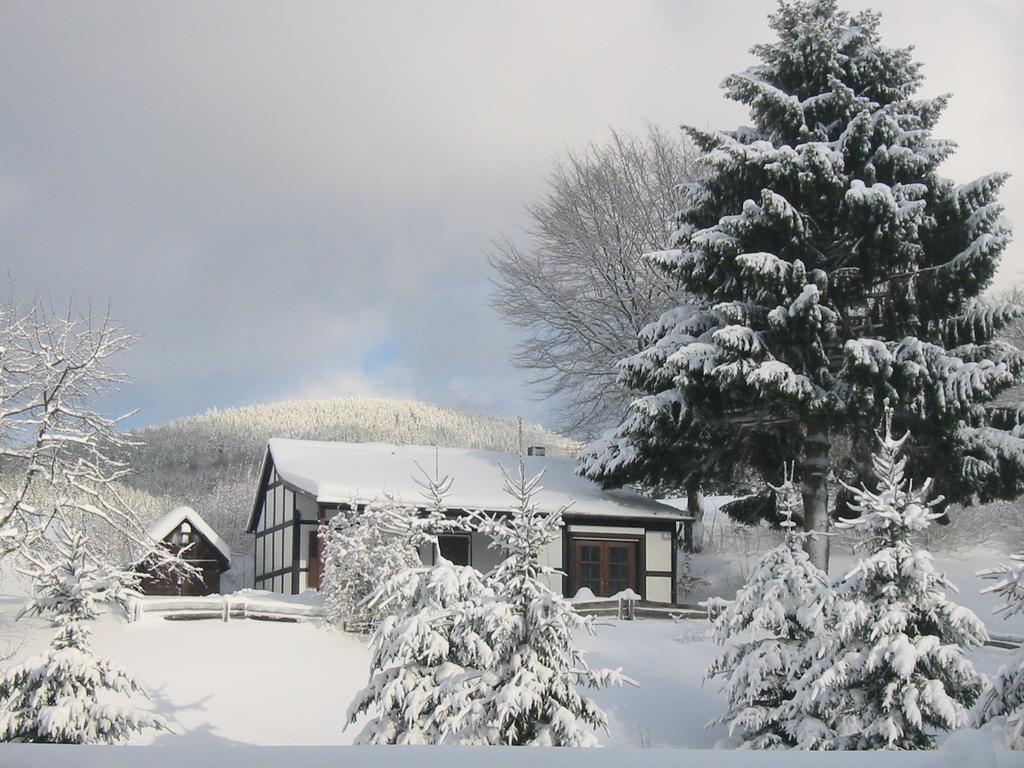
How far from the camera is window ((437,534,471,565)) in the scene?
25.9m

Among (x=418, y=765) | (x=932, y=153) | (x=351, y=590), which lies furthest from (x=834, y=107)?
(x=418, y=765)

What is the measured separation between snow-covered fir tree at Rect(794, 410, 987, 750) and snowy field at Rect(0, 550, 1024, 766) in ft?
7.96

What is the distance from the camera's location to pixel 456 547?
26.1 metres

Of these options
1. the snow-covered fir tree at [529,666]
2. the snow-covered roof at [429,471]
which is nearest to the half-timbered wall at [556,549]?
the snow-covered roof at [429,471]

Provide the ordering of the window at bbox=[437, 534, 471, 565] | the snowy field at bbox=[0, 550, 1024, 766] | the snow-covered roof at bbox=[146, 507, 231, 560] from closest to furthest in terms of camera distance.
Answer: the snowy field at bbox=[0, 550, 1024, 766] → the window at bbox=[437, 534, 471, 565] → the snow-covered roof at bbox=[146, 507, 231, 560]

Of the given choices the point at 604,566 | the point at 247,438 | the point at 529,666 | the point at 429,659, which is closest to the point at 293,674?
the point at 429,659

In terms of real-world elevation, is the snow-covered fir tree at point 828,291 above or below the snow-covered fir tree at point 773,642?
above

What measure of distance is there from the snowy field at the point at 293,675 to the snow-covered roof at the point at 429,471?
4.80 metres

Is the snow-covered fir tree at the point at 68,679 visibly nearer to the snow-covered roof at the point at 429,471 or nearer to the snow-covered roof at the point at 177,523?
the snow-covered roof at the point at 429,471

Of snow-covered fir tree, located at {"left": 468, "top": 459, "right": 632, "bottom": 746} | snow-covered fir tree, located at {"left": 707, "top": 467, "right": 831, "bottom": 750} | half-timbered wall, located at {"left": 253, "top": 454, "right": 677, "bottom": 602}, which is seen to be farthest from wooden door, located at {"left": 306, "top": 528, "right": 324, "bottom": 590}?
snow-covered fir tree, located at {"left": 468, "top": 459, "right": 632, "bottom": 746}

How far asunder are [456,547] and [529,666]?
56.1ft

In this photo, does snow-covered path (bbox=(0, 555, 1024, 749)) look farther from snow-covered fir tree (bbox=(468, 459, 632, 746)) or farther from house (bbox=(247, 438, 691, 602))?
house (bbox=(247, 438, 691, 602))

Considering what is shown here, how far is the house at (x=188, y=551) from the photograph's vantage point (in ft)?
86.4

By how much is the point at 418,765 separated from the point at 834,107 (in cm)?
2348
